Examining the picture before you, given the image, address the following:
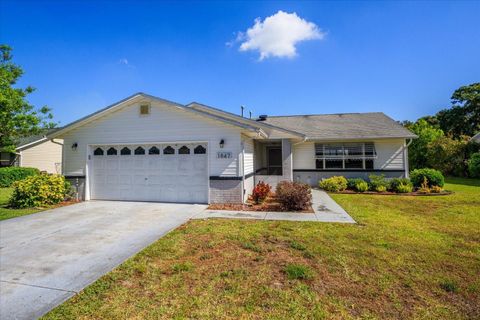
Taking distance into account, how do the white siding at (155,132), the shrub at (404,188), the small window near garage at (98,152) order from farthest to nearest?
the shrub at (404,188) < the small window near garage at (98,152) < the white siding at (155,132)

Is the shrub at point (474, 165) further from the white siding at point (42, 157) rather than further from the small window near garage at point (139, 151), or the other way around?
the white siding at point (42, 157)

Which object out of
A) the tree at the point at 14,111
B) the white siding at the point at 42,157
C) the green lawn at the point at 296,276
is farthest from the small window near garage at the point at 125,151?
the tree at the point at 14,111

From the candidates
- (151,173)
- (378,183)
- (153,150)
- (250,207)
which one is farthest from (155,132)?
(378,183)

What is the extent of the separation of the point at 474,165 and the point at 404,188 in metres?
11.1

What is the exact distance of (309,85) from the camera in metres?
15.4

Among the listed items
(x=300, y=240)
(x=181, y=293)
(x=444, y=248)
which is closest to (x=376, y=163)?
(x=444, y=248)

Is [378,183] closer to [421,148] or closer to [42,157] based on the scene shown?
[421,148]

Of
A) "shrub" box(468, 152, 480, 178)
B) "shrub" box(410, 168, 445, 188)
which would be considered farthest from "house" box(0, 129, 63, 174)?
"shrub" box(468, 152, 480, 178)

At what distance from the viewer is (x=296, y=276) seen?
12.3 ft

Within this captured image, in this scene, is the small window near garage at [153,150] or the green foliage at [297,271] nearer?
the green foliage at [297,271]

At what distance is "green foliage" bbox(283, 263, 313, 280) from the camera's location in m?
3.73

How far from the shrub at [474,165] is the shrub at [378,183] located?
1085cm

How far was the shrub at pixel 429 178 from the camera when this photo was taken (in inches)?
500

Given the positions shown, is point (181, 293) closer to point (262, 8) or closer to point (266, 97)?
point (262, 8)
